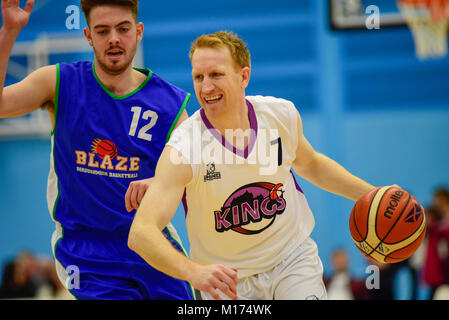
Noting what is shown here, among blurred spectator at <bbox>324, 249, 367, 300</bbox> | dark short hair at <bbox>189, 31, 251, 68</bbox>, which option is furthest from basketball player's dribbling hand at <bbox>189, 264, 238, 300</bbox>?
blurred spectator at <bbox>324, 249, 367, 300</bbox>

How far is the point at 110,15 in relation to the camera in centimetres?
357

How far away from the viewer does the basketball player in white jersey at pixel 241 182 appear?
10.9 ft

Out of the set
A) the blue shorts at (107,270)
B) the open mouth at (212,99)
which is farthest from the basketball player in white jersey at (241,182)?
the blue shorts at (107,270)

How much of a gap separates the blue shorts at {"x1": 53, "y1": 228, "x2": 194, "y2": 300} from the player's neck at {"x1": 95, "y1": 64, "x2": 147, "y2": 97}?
0.87 m

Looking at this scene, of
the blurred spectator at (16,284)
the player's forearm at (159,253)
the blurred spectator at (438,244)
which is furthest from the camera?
the blurred spectator at (16,284)

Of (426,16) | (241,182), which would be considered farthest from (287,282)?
(426,16)

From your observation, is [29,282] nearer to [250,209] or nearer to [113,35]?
[113,35]

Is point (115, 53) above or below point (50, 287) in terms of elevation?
above

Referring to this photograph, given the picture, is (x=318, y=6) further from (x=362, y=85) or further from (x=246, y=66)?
(x=246, y=66)

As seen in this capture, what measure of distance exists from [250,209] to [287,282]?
0.44m

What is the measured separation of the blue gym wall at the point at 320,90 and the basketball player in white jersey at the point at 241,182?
9.08m

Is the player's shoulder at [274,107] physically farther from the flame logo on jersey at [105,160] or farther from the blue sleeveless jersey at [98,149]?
the flame logo on jersey at [105,160]

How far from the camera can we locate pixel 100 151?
3598 millimetres
